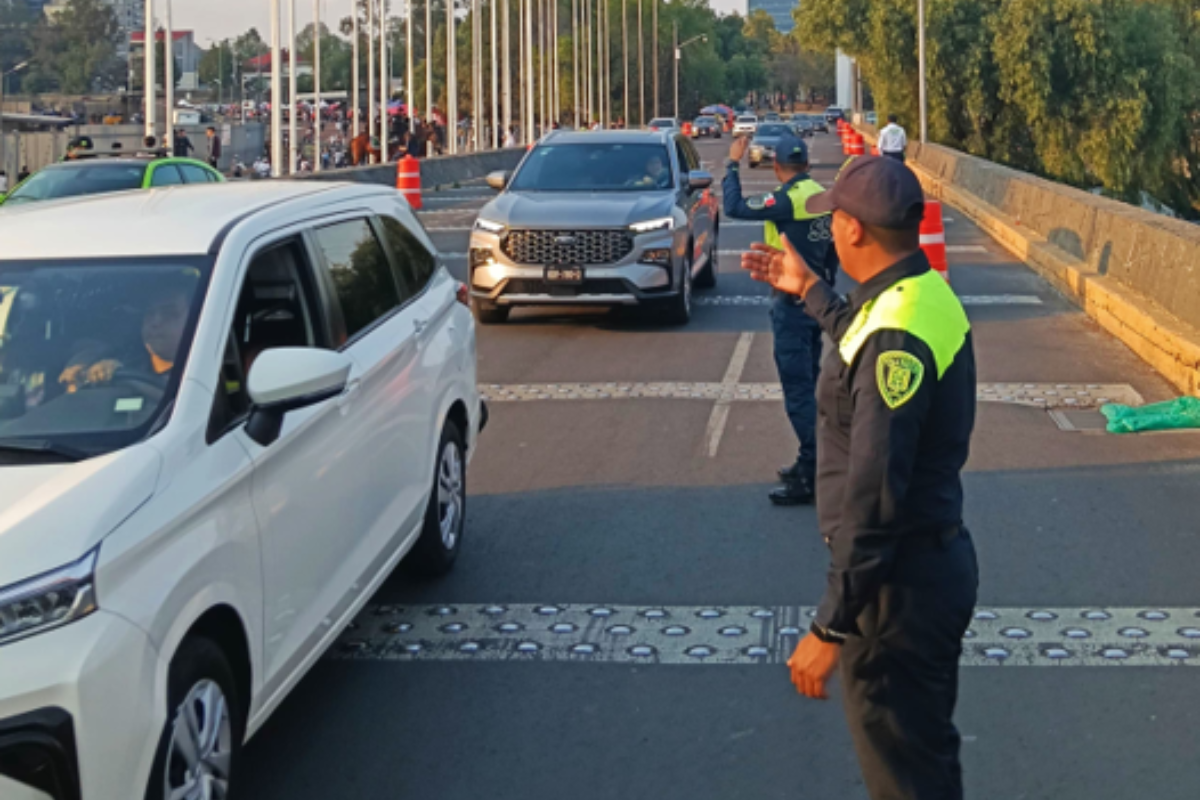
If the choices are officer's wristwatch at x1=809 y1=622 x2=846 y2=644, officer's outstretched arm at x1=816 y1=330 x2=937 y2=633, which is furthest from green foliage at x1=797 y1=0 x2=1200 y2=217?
officer's wristwatch at x1=809 y1=622 x2=846 y2=644

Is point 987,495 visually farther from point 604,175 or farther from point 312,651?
point 604,175

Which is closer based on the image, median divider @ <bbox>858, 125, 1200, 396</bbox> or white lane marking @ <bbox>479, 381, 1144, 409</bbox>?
white lane marking @ <bbox>479, 381, 1144, 409</bbox>

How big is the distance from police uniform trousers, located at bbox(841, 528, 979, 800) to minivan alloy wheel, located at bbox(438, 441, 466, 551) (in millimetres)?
3534

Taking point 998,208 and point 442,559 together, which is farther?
point 998,208

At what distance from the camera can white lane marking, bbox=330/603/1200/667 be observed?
5.82 meters

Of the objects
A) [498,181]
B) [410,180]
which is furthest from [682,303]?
[410,180]

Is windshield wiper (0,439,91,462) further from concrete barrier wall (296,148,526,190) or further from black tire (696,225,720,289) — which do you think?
concrete barrier wall (296,148,526,190)

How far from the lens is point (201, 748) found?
4.00m

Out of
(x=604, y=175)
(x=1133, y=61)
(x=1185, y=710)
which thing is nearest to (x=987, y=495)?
(x=1185, y=710)

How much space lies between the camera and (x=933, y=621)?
340cm

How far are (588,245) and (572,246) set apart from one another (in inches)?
5.8

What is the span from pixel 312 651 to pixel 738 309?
11550mm

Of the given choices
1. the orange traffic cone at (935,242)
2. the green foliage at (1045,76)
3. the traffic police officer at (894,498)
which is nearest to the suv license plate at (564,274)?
the orange traffic cone at (935,242)

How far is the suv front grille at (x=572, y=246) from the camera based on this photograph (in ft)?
46.2
